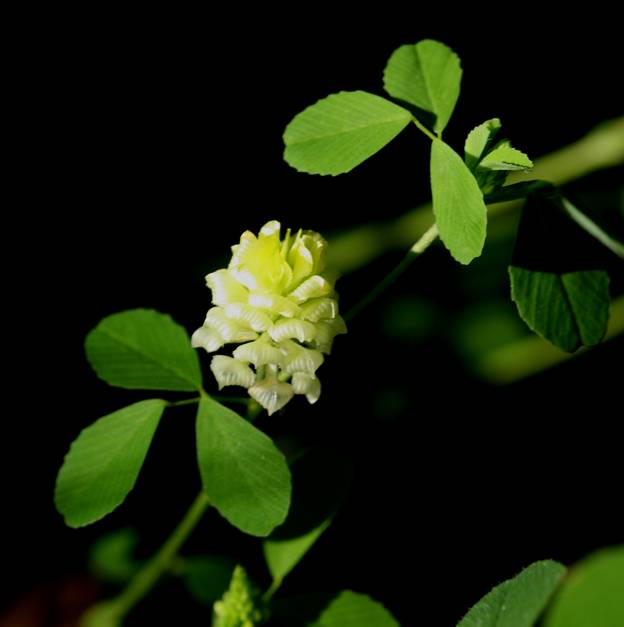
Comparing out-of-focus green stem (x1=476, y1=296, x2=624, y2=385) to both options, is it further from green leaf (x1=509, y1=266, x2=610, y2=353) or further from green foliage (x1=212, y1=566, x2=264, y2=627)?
green foliage (x1=212, y1=566, x2=264, y2=627)

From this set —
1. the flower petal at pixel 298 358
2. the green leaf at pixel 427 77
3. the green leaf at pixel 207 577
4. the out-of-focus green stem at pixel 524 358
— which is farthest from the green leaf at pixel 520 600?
the out-of-focus green stem at pixel 524 358

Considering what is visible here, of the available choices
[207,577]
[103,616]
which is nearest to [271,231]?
[207,577]

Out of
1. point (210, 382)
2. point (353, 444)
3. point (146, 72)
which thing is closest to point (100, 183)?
point (146, 72)

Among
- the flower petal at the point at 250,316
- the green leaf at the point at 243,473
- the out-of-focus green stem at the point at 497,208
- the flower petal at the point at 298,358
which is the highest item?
the flower petal at the point at 250,316

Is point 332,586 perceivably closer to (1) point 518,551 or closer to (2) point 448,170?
(1) point 518,551

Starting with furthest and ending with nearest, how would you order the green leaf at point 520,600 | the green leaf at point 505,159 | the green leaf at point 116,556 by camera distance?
the green leaf at point 116,556, the green leaf at point 505,159, the green leaf at point 520,600

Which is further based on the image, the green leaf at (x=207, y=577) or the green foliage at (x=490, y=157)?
the green leaf at (x=207, y=577)

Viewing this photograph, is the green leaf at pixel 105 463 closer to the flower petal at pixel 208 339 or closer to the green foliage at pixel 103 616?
the flower petal at pixel 208 339
